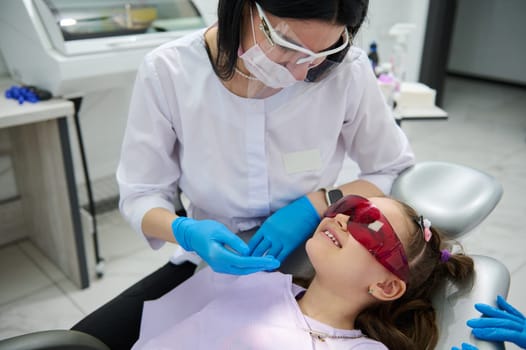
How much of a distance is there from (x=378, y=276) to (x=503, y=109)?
13.4 feet

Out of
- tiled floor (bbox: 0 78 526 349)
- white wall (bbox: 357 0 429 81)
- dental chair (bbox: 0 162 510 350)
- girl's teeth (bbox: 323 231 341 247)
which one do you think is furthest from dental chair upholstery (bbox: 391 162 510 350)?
white wall (bbox: 357 0 429 81)

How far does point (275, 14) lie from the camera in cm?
92

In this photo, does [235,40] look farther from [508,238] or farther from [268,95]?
[508,238]

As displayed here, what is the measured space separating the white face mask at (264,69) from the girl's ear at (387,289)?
1.68ft

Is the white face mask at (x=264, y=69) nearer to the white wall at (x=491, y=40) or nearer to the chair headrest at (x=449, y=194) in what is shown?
the chair headrest at (x=449, y=194)

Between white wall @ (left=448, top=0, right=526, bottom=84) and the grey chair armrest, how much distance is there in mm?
5324

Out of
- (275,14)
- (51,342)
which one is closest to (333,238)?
(275,14)

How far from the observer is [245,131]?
1195mm

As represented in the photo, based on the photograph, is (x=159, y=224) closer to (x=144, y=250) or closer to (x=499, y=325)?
(x=499, y=325)

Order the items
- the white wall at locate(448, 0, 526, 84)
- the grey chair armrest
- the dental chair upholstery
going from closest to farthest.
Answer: the grey chair armrest → the dental chair upholstery → the white wall at locate(448, 0, 526, 84)

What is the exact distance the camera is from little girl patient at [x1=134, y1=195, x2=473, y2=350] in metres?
1.09

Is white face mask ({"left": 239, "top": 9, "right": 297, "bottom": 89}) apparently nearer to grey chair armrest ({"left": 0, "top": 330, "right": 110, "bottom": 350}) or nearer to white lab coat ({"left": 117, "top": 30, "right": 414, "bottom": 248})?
white lab coat ({"left": 117, "top": 30, "right": 414, "bottom": 248})

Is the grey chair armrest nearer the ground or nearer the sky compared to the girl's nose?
nearer the ground

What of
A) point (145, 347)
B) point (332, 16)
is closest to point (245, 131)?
Answer: point (332, 16)
